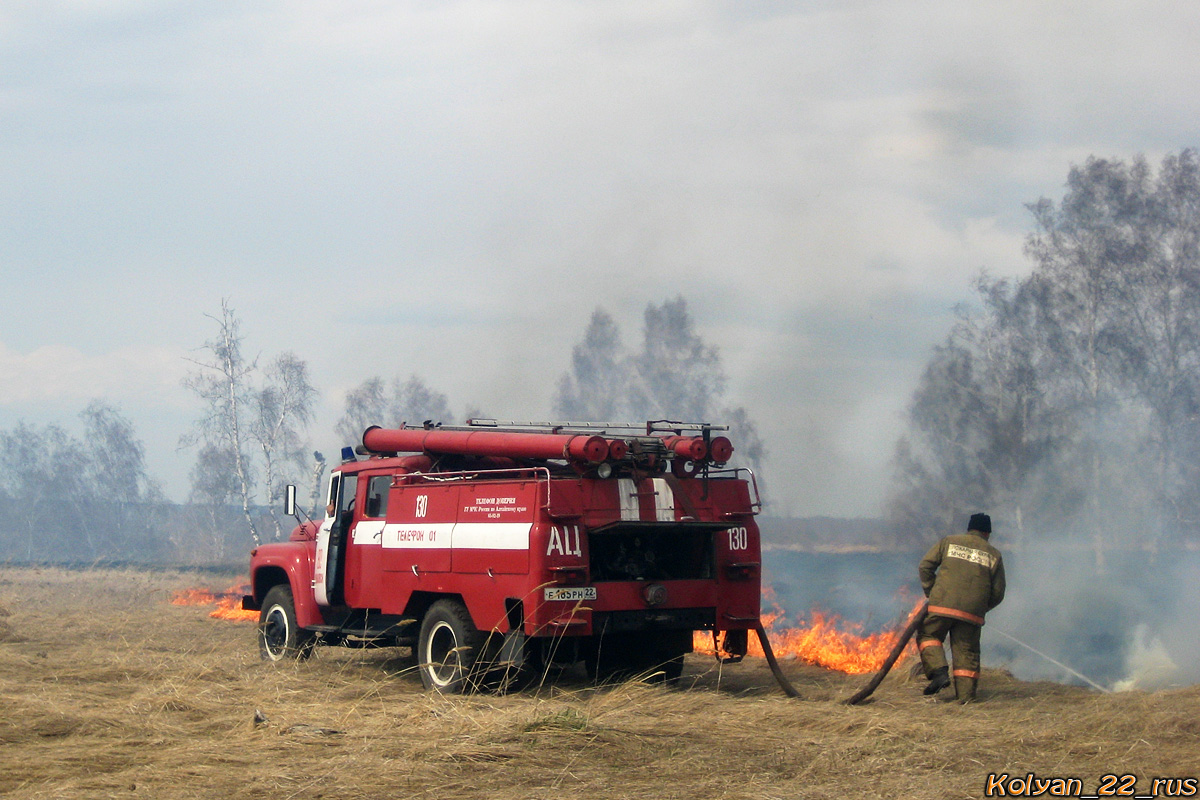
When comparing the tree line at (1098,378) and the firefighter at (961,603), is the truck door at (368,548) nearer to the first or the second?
the firefighter at (961,603)

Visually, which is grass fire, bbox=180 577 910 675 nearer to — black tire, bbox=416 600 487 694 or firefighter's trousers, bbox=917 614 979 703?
firefighter's trousers, bbox=917 614 979 703

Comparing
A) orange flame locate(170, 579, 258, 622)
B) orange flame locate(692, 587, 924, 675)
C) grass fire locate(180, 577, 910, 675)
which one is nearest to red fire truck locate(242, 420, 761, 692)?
orange flame locate(692, 587, 924, 675)

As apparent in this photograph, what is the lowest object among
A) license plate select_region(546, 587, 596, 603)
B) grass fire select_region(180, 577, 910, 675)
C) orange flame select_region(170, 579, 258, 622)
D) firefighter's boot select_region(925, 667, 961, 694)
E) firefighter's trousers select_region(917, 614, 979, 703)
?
orange flame select_region(170, 579, 258, 622)

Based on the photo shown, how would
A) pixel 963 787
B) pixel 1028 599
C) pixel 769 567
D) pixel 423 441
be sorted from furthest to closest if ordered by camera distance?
pixel 769 567
pixel 1028 599
pixel 423 441
pixel 963 787

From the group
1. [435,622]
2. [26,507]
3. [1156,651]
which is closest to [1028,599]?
→ [1156,651]

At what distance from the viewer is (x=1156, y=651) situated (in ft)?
62.4

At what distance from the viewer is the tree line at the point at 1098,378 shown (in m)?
28.3

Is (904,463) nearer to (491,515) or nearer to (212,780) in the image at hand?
(491,515)

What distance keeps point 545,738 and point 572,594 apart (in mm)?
2475

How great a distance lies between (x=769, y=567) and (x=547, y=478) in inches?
1006

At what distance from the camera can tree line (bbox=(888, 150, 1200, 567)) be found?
28.3 meters

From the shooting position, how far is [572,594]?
9.98 meters

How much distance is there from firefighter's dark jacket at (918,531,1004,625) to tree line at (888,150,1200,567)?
66.6 feet

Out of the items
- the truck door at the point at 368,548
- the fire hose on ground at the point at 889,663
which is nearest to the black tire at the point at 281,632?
the truck door at the point at 368,548
